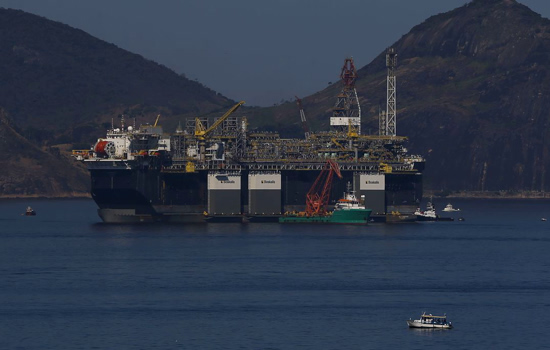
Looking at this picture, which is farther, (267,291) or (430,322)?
(267,291)

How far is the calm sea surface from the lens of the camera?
90812 millimetres

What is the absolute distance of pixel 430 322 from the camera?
3716 inches

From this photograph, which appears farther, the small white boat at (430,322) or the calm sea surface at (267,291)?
the small white boat at (430,322)

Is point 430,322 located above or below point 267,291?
below

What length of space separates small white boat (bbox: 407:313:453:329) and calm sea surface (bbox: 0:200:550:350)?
0.72 meters

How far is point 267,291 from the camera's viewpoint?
4483 inches

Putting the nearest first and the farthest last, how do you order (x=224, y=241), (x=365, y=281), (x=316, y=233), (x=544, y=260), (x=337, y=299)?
(x=337, y=299), (x=365, y=281), (x=544, y=260), (x=224, y=241), (x=316, y=233)

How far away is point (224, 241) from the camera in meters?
167

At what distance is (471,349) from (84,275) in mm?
49779

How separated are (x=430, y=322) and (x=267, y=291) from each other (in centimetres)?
2294

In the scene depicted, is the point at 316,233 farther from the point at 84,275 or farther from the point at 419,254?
the point at 84,275

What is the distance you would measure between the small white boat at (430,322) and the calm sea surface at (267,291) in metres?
0.72

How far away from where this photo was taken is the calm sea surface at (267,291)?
90.8m

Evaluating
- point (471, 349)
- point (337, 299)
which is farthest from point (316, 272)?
point (471, 349)
